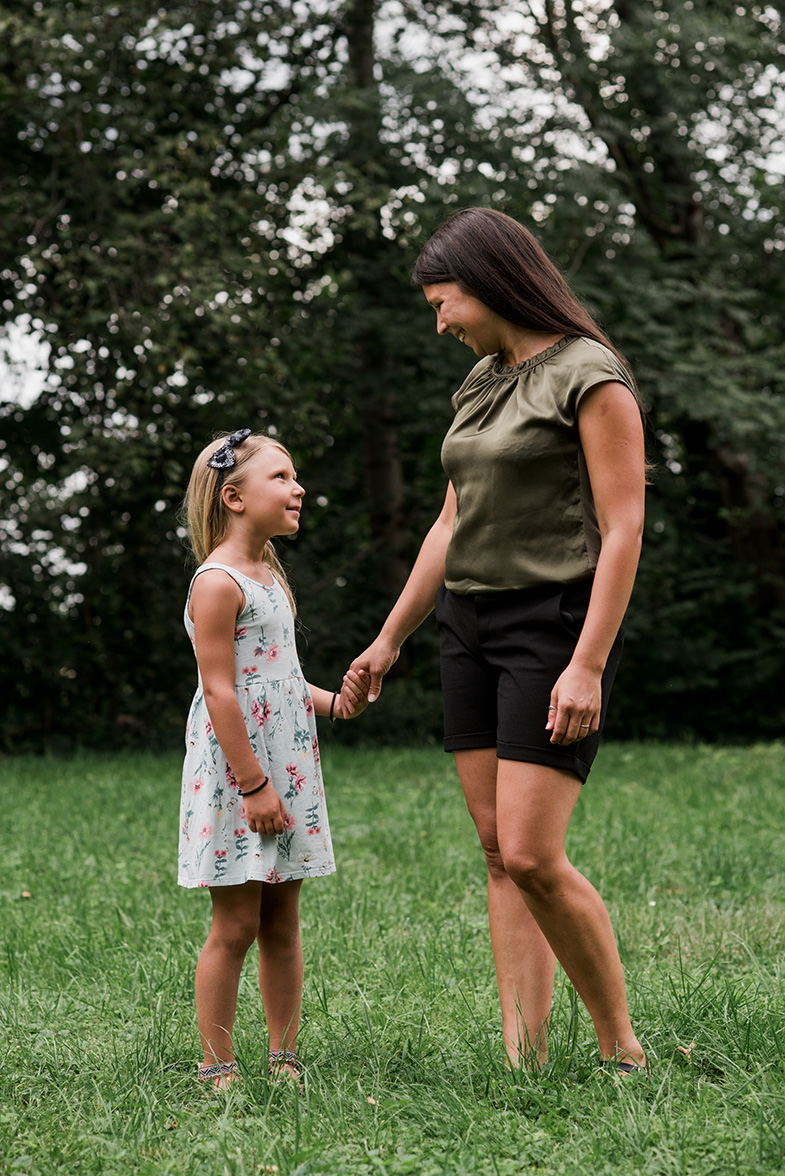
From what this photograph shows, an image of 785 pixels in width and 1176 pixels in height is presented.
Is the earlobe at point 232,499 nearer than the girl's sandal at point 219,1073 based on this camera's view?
No

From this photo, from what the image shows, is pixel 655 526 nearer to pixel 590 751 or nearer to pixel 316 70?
pixel 316 70

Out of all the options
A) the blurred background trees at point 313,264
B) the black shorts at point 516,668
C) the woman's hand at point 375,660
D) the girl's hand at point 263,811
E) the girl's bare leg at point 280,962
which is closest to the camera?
the black shorts at point 516,668

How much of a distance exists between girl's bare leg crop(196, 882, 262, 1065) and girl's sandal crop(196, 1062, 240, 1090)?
15mm

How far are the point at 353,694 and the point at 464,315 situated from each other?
3.25ft

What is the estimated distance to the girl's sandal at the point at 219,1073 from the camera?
2701 mm

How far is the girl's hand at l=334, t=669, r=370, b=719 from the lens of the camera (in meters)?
3.00

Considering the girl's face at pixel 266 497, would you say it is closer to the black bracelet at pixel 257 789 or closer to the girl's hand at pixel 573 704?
the black bracelet at pixel 257 789

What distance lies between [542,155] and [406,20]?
2.42m

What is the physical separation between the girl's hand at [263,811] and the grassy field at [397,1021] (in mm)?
564

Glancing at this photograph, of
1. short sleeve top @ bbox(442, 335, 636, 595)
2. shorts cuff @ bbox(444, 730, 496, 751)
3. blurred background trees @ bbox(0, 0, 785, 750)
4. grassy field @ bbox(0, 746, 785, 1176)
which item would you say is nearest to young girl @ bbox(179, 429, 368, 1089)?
grassy field @ bbox(0, 746, 785, 1176)

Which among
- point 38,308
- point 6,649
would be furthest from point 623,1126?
point 6,649

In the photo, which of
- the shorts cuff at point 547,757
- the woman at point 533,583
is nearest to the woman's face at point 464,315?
the woman at point 533,583

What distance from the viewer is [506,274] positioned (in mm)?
2637

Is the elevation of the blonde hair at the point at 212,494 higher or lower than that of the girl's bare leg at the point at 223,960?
higher
